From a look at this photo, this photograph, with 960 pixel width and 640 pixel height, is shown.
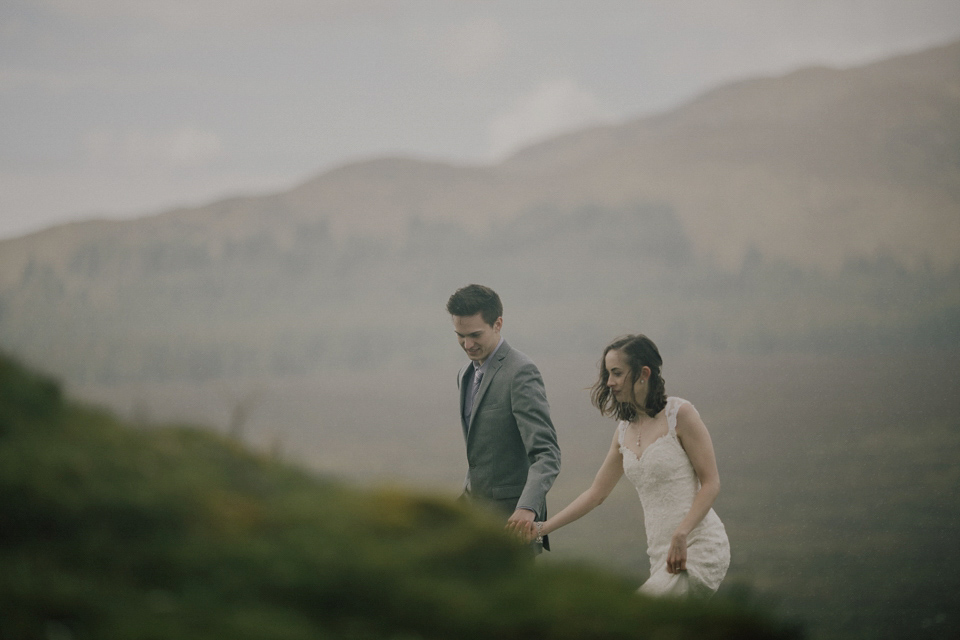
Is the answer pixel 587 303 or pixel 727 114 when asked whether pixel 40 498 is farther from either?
pixel 727 114

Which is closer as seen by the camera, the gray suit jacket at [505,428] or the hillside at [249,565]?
the hillside at [249,565]

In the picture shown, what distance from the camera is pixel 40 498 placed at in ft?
6.93

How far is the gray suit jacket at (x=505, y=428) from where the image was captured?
5895 millimetres

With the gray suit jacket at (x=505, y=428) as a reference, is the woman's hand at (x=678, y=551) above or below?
below

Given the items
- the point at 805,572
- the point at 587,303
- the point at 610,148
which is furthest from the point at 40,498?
the point at 610,148

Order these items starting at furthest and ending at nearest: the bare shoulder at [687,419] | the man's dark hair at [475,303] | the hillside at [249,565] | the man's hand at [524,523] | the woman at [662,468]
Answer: the man's dark hair at [475,303]
the bare shoulder at [687,419]
the woman at [662,468]
the man's hand at [524,523]
the hillside at [249,565]

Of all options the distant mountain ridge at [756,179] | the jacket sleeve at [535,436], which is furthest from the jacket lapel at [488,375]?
the distant mountain ridge at [756,179]

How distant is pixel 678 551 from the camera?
17.2 feet

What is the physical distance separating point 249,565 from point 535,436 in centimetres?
381

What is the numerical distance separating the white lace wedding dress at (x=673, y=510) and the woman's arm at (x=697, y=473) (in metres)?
0.06

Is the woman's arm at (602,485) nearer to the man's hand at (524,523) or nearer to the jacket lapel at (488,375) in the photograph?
the man's hand at (524,523)

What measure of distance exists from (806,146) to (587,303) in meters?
35.1

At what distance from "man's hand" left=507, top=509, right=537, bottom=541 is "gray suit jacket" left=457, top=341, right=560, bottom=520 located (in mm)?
462

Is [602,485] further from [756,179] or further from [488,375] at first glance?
[756,179]
